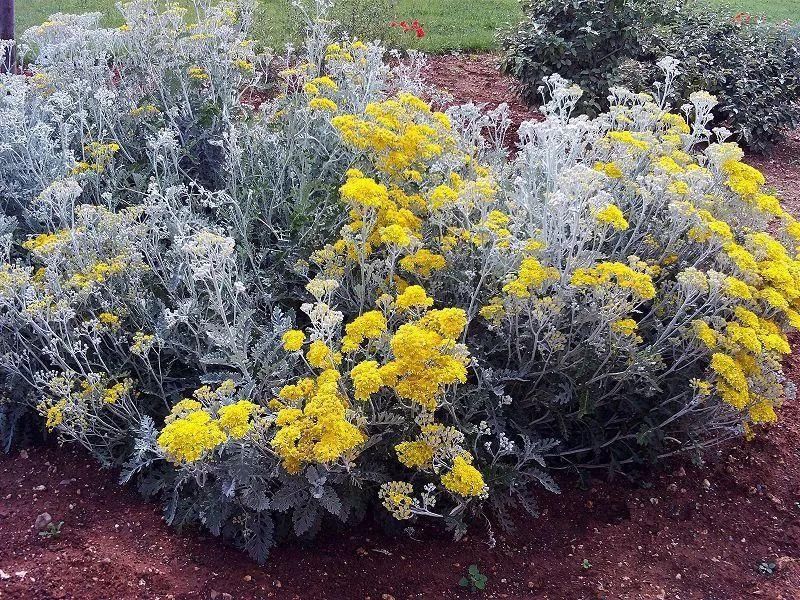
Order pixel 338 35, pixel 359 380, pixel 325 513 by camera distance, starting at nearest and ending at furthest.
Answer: pixel 359 380 → pixel 325 513 → pixel 338 35

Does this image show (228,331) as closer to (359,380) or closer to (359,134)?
(359,380)

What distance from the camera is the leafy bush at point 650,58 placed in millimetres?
6965

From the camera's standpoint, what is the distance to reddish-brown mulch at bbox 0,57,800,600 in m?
2.84

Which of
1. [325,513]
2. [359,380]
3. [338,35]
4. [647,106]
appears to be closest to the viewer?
[359,380]

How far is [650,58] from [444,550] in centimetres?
608

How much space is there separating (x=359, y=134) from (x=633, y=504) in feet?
7.23

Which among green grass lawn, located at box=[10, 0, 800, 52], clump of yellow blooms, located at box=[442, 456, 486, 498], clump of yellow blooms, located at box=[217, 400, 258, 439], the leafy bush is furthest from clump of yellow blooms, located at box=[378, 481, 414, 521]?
green grass lawn, located at box=[10, 0, 800, 52]

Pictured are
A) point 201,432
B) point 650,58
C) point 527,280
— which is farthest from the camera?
point 650,58

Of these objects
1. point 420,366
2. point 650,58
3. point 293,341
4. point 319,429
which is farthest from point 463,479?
point 650,58

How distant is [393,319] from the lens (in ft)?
10.6

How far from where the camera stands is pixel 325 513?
3.10 meters

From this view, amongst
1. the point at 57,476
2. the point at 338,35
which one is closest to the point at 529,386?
the point at 57,476

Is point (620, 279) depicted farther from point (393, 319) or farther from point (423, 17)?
point (423, 17)

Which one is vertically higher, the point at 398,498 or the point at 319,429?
the point at 319,429
